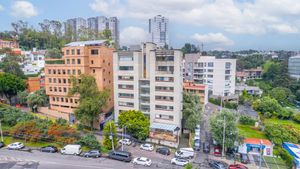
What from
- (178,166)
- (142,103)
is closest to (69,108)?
(142,103)

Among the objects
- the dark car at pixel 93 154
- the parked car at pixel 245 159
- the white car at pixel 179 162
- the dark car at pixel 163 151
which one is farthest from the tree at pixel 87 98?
the parked car at pixel 245 159

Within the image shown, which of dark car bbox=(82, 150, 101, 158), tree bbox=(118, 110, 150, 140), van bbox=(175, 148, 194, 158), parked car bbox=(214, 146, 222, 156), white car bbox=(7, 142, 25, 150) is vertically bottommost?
parked car bbox=(214, 146, 222, 156)

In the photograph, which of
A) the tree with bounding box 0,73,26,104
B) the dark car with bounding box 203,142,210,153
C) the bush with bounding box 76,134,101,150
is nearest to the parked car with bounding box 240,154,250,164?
the dark car with bounding box 203,142,210,153

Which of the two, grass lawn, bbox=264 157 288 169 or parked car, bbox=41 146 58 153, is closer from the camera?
grass lawn, bbox=264 157 288 169

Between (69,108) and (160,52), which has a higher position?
(160,52)

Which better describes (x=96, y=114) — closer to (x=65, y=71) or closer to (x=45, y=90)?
(x=65, y=71)

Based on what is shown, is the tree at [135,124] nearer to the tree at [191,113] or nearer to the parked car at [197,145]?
the tree at [191,113]

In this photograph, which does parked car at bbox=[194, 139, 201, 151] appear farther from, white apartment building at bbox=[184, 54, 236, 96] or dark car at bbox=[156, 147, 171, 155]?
white apartment building at bbox=[184, 54, 236, 96]
